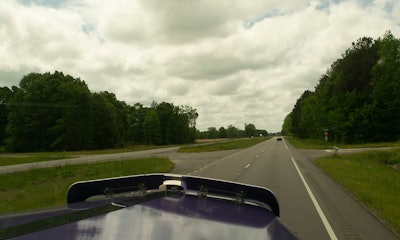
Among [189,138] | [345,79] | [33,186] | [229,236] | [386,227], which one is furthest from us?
[189,138]

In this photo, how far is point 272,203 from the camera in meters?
3.09

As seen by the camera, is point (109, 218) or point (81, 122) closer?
point (109, 218)

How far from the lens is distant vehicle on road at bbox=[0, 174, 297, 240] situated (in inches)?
77.4

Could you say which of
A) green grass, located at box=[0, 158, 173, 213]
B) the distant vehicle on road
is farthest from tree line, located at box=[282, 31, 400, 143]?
the distant vehicle on road

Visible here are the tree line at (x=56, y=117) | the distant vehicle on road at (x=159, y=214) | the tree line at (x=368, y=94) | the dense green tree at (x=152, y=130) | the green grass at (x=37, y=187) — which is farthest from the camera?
the dense green tree at (x=152, y=130)

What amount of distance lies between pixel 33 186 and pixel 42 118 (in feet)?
229

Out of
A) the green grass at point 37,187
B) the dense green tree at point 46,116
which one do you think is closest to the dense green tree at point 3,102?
the dense green tree at point 46,116

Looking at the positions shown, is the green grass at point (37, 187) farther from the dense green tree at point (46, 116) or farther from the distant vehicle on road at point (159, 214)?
the dense green tree at point (46, 116)

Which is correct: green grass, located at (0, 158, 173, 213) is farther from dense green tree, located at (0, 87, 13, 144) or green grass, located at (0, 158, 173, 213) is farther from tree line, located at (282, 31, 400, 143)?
dense green tree, located at (0, 87, 13, 144)

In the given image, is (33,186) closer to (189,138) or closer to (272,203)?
(272,203)

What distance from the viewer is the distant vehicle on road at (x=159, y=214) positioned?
6.45 feet

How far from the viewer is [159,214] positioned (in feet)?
7.88

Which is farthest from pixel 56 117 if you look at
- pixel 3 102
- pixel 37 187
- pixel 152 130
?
pixel 37 187

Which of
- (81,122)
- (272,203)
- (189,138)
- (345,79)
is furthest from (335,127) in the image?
(189,138)
